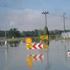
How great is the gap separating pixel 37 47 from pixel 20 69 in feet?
52.7

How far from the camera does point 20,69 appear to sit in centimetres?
1533

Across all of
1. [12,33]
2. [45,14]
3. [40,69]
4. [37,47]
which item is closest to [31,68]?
[40,69]

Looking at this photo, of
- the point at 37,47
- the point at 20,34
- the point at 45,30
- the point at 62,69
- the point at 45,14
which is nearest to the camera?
the point at 62,69

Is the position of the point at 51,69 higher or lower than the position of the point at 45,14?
lower

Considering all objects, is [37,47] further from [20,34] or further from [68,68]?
[20,34]

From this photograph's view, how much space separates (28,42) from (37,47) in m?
2.18

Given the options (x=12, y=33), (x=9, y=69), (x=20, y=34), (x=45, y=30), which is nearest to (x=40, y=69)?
(x=9, y=69)

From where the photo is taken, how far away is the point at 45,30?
387 ft

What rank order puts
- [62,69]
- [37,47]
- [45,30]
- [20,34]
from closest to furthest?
1. [62,69]
2. [37,47]
3. [45,30]
4. [20,34]

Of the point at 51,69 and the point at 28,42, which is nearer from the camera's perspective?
the point at 51,69

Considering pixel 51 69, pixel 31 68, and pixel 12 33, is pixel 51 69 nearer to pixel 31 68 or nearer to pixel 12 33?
pixel 31 68

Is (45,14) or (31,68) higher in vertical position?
(45,14)

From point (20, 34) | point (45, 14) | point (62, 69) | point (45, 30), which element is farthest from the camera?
point (20, 34)

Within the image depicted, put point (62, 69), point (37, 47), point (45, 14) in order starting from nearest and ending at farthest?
point (62, 69)
point (37, 47)
point (45, 14)
